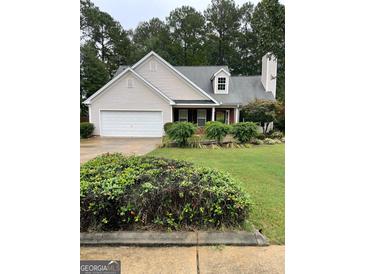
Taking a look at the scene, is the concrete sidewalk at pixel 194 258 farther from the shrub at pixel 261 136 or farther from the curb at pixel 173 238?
the shrub at pixel 261 136

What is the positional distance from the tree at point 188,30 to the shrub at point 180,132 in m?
4.86

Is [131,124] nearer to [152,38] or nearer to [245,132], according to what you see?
[245,132]

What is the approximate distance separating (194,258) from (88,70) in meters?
2.01

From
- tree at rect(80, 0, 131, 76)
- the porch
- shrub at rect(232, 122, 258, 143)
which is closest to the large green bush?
tree at rect(80, 0, 131, 76)

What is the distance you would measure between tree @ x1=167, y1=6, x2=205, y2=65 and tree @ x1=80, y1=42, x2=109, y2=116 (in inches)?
32.5

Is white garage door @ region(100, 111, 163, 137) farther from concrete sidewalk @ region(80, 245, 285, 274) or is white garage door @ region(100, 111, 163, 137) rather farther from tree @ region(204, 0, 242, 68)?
concrete sidewalk @ region(80, 245, 285, 274)

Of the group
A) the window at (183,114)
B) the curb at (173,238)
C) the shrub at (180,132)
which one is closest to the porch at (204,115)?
the window at (183,114)

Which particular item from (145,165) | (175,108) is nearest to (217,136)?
(175,108)

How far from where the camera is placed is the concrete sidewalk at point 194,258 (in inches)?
73.2
